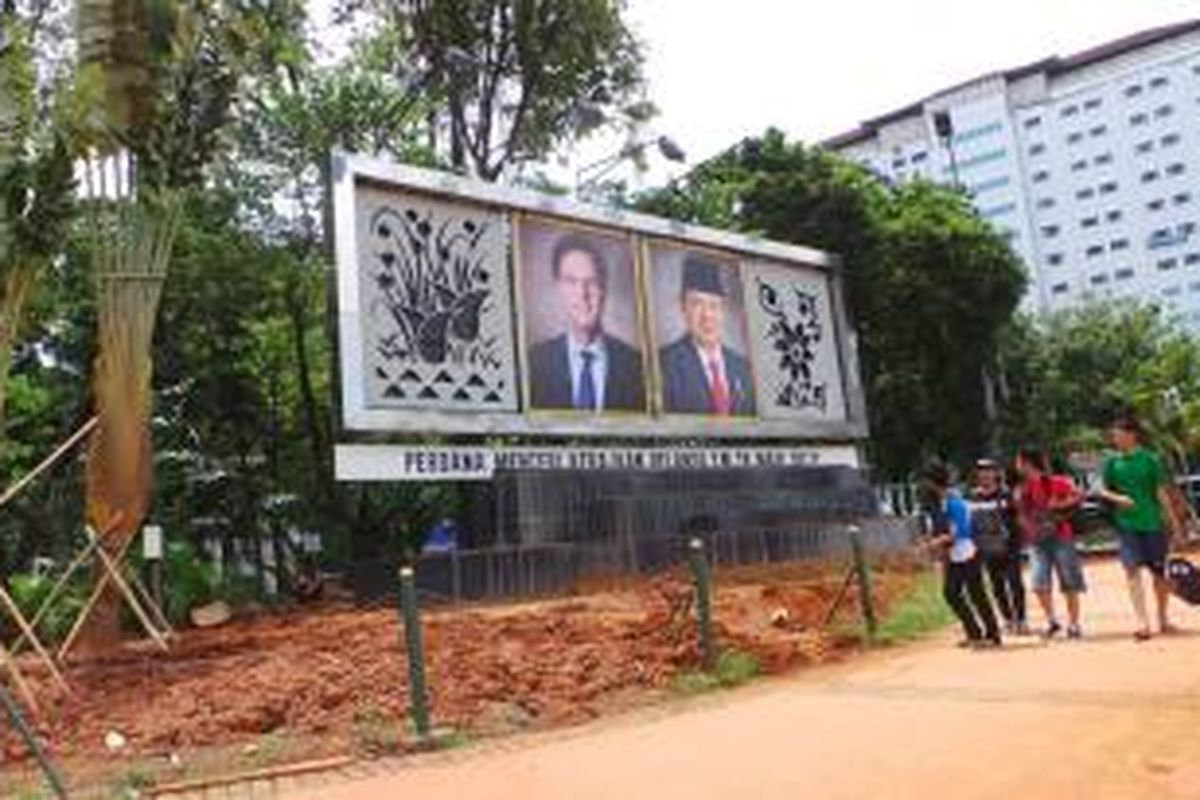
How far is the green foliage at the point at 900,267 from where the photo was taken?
128 ft

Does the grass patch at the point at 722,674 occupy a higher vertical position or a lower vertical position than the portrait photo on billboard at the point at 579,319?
lower

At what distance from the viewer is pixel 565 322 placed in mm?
21234

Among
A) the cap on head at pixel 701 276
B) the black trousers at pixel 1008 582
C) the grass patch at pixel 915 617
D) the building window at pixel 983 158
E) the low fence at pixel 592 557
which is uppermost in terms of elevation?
the building window at pixel 983 158

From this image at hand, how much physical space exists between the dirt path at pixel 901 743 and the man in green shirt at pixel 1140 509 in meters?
0.42

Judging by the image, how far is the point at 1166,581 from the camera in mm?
12000

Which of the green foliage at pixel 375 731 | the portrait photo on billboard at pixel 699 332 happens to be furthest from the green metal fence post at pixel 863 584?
the portrait photo on billboard at pixel 699 332

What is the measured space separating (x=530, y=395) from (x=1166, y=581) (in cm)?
990

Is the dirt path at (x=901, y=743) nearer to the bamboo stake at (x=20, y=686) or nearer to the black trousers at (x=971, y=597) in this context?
the black trousers at (x=971, y=597)

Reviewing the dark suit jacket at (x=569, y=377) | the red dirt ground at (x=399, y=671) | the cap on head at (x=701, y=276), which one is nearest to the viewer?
the red dirt ground at (x=399, y=671)

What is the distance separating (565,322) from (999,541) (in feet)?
29.9

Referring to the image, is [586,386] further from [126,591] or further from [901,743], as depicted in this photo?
[901,743]

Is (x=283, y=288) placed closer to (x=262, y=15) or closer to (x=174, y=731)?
(x=262, y=15)

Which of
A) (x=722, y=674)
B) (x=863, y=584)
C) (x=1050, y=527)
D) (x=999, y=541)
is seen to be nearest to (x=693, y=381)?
(x=863, y=584)

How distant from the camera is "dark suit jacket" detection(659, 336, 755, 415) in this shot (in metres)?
22.7
